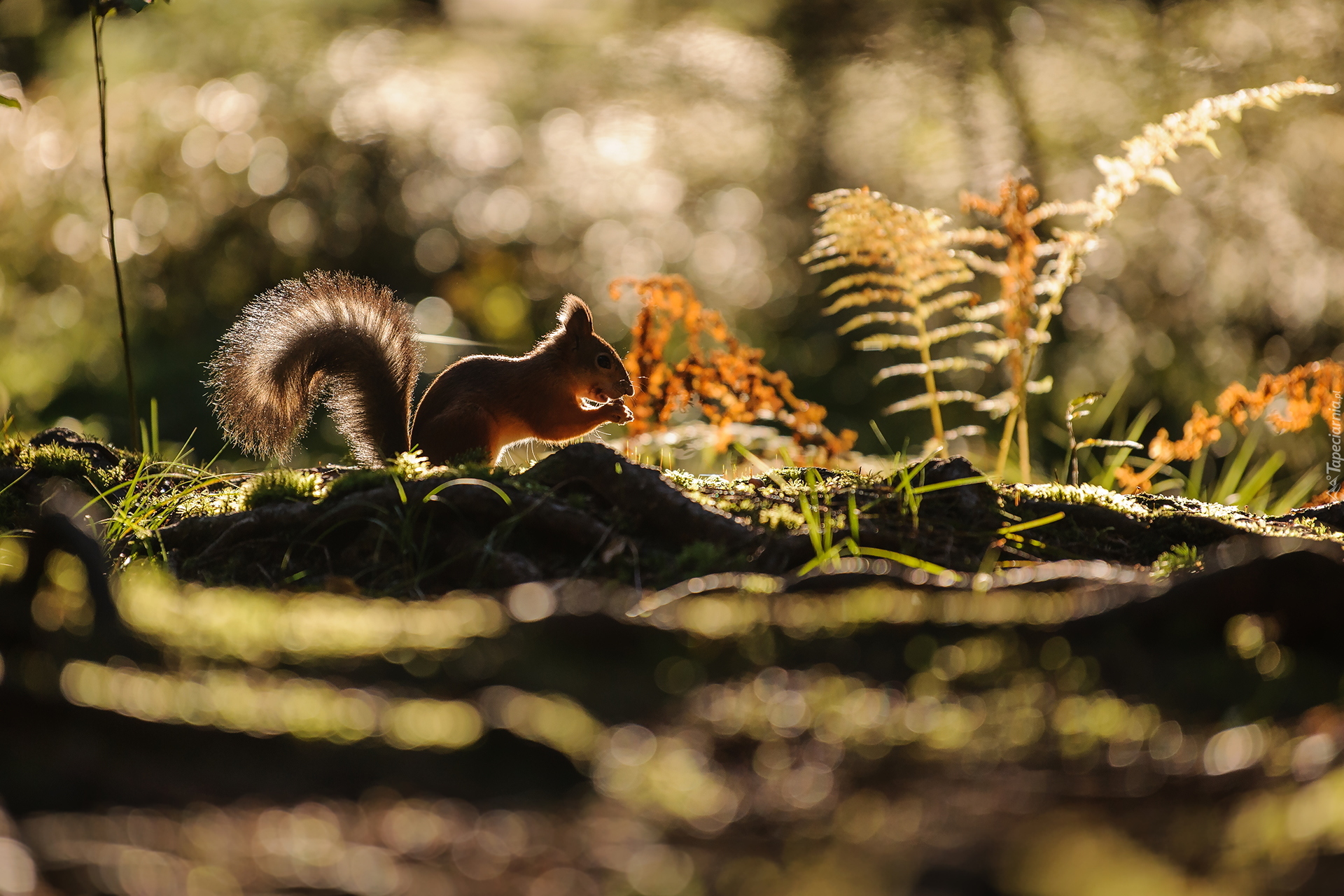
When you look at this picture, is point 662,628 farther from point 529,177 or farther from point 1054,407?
point 529,177

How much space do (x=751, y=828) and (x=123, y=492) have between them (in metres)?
3.35

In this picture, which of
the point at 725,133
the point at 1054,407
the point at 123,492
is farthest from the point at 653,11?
the point at 123,492

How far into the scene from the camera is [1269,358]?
9391 millimetres

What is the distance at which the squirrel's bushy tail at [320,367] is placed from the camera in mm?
3949

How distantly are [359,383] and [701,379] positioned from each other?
1.56 metres

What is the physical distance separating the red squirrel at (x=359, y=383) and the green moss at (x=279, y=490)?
0.41 m

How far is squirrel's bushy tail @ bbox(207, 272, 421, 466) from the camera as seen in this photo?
3.95 meters

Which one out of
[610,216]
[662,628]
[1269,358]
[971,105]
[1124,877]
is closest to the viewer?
[1124,877]

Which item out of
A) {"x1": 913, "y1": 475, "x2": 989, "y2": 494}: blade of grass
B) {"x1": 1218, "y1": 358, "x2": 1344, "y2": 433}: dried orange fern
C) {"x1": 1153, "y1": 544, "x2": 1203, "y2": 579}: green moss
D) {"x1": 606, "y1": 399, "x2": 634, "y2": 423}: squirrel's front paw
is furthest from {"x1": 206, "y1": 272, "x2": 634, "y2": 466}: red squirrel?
{"x1": 1218, "y1": 358, "x2": 1344, "y2": 433}: dried orange fern

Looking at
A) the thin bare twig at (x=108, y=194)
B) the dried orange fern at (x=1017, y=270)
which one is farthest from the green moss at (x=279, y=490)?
the dried orange fern at (x=1017, y=270)

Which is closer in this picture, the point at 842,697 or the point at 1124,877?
the point at 1124,877

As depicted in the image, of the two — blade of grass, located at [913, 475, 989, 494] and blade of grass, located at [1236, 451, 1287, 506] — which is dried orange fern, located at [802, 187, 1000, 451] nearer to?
blade of grass, located at [913, 475, 989, 494]

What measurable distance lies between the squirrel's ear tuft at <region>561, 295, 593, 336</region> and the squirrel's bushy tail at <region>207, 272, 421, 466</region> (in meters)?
0.92

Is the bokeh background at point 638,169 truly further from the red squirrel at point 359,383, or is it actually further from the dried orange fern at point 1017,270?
the red squirrel at point 359,383
